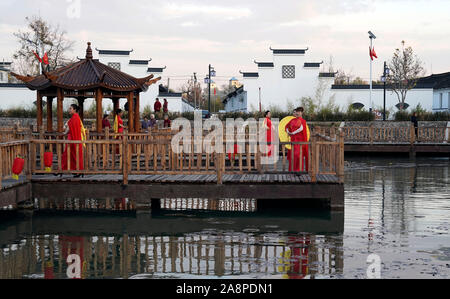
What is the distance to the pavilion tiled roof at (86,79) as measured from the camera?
17.4 meters

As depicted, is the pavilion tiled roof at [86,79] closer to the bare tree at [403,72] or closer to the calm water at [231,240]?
the calm water at [231,240]

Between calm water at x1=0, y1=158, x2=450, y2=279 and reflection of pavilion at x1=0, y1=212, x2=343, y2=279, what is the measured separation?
2cm

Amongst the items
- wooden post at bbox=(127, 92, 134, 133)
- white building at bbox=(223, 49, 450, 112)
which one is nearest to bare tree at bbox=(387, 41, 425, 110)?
white building at bbox=(223, 49, 450, 112)

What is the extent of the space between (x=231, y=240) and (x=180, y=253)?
1205 mm

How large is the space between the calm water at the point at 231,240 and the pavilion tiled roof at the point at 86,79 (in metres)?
3.55

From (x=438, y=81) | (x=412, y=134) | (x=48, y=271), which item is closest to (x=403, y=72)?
(x=438, y=81)

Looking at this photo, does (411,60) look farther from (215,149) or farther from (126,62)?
(215,149)

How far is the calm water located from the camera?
8938 mm

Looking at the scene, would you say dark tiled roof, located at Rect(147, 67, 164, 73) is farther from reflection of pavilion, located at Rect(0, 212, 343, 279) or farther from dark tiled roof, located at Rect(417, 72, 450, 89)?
reflection of pavilion, located at Rect(0, 212, 343, 279)

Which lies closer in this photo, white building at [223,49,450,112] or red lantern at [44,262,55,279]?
red lantern at [44,262,55,279]

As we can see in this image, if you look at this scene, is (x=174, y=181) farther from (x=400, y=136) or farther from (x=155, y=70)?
(x=155, y=70)

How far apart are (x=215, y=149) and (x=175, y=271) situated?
16.7ft
